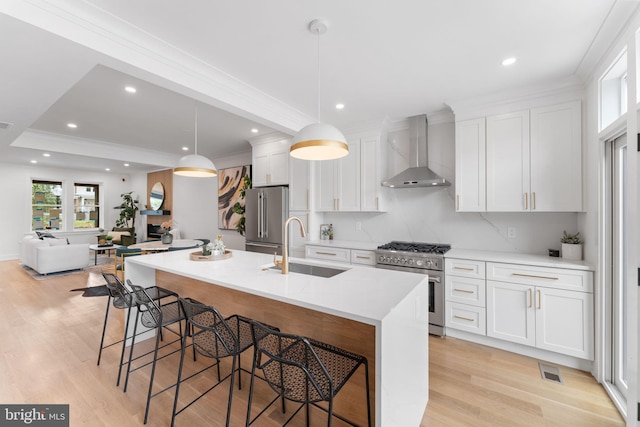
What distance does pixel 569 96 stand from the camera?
2650 millimetres

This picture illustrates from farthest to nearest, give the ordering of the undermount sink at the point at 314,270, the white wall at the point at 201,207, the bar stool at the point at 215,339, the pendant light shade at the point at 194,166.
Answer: the white wall at the point at 201,207
the pendant light shade at the point at 194,166
the undermount sink at the point at 314,270
the bar stool at the point at 215,339

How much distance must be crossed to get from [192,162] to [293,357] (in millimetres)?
2511

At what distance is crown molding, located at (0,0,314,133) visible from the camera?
1664 mm

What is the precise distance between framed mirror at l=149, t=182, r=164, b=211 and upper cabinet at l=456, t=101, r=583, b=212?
7.85 meters

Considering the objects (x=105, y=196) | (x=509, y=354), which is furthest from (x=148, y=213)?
(x=509, y=354)

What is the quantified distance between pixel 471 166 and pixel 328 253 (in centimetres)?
211

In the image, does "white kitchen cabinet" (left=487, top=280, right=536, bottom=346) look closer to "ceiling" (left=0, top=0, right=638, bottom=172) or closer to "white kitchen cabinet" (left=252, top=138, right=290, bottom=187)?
"ceiling" (left=0, top=0, right=638, bottom=172)

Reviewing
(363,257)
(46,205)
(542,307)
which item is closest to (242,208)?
(363,257)

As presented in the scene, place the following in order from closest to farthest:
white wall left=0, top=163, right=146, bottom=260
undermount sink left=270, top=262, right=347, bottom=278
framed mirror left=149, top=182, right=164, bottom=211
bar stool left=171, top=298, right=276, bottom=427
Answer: bar stool left=171, top=298, right=276, bottom=427 → undermount sink left=270, top=262, right=347, bottom=278 → white wall left=0, top=163, right=146, bottom=260 → framed mirror left=149, top=182, right=164, bottom=211

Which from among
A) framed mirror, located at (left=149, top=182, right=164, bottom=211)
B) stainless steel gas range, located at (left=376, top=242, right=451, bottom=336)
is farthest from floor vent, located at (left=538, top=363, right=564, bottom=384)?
framed mirror, located at (left=149, top=182, right=164, bottom=211)

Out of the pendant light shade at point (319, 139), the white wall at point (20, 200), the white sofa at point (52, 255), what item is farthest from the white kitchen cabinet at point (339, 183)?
the white wall at point (20, 200)

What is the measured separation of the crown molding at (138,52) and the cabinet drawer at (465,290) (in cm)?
284

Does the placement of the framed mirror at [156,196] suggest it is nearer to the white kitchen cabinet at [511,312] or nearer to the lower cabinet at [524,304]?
the lower cabinet at [524,304]

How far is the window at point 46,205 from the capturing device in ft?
25.5
